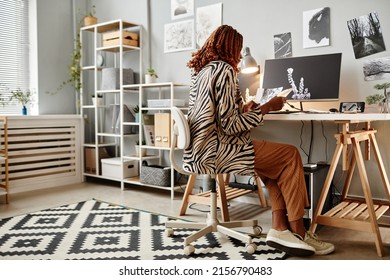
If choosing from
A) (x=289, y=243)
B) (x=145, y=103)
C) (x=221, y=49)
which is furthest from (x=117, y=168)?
(x=289, y=243)

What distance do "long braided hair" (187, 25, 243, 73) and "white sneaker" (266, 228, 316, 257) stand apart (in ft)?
3.09

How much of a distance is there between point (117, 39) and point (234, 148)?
2.32m

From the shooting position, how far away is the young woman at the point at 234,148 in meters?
2.07

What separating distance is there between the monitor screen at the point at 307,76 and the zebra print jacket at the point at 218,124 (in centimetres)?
85

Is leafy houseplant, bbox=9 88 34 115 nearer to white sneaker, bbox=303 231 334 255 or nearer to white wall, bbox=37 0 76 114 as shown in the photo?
white wall, bbox=37 0 76 114

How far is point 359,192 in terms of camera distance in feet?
9.52

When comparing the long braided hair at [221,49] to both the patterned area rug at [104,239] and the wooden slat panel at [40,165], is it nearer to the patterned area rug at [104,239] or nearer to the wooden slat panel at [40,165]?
the patterned area rug at [104,239]

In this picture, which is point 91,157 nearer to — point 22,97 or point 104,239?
point 22,97

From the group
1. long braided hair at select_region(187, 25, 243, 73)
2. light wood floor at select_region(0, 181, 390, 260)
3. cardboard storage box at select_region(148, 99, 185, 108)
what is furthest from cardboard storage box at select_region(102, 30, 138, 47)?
long braided hair at select_region(187, 25, 243, 73)

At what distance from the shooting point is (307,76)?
286cm

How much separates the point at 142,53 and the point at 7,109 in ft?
4.87

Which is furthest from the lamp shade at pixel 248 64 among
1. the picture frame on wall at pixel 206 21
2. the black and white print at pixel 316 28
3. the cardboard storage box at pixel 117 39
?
the cardboard storage box at pixel 117 39
